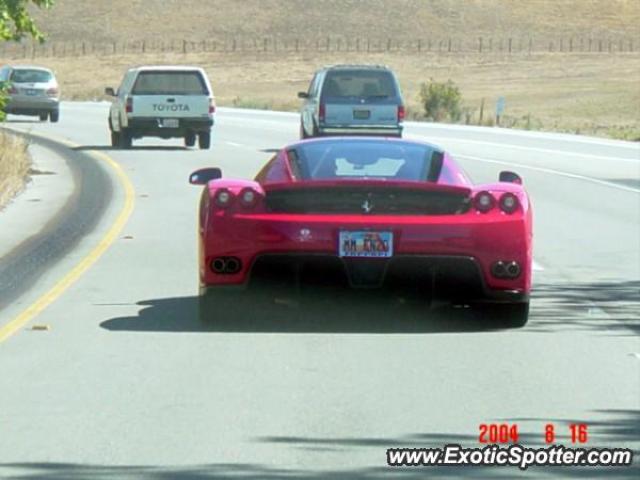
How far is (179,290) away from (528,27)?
5418 inches

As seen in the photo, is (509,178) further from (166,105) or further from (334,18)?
(334,18)

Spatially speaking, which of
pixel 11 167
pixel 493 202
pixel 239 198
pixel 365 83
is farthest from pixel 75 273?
pixel 365 83

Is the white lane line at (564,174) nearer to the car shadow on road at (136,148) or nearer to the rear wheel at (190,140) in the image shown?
the rear wheel at (190,140)

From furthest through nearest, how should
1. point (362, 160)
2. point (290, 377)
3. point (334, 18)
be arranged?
1. point (334, 18)
2. point (362, 160)
3. point (290, 377)

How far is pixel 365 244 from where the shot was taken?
1241cm

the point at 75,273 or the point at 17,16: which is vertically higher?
the point at 17,16

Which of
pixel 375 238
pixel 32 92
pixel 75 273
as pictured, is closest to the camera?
pixel 375 238

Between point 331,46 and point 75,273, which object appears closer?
point 75,273

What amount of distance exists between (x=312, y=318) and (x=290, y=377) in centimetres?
266

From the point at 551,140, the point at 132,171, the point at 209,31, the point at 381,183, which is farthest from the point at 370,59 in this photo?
the point at 381,183

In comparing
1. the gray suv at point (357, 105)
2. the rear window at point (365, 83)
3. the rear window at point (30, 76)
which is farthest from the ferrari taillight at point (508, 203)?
the rear window at point (30, 76)

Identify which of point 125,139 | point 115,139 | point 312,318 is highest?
point 312,318

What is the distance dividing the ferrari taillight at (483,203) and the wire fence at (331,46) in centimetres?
12042

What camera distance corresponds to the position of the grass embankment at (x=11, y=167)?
25984 mm
